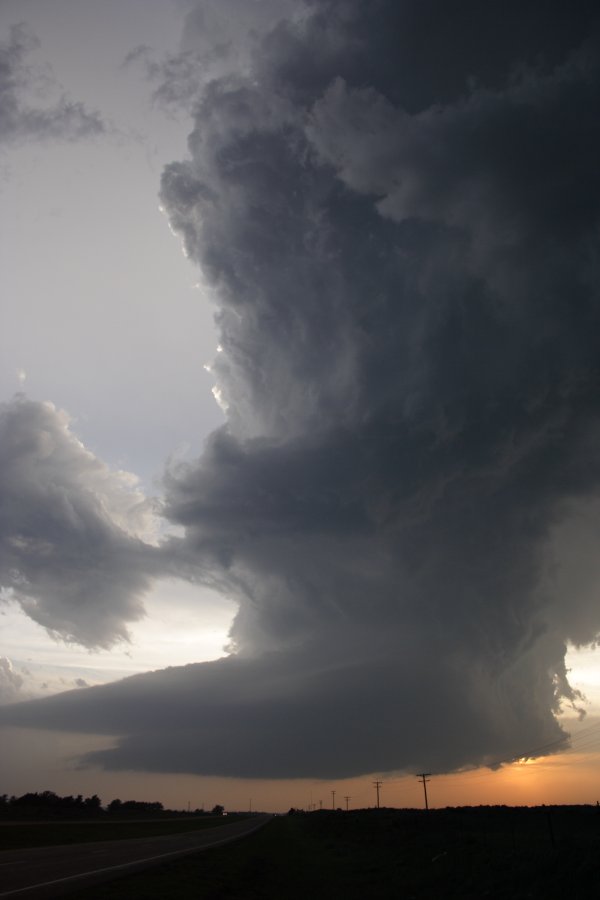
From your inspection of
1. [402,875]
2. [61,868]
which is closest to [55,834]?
[61,868]

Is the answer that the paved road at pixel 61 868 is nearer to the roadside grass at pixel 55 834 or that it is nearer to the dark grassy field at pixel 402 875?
the dark grassy field at pixel 402 875

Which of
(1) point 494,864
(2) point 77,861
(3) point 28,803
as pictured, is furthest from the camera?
(3) point 28,803

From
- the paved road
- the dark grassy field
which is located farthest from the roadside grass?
the dark grassy field

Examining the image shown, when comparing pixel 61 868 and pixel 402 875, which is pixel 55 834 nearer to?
pixel 61 868

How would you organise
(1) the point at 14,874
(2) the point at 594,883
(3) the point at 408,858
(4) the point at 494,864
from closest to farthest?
1. (2) the point at 594,883
2. (1) the point at 14,874
3. (4) the point at 494,864
4. (3) the point at 408,858

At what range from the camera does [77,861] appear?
1405 inches

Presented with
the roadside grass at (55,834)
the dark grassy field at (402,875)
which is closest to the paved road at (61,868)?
the dark grassy field at (402,875)

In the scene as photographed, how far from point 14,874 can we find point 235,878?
11.9m

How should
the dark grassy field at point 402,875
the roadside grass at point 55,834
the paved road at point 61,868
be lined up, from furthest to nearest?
1. the roadside grass at point 55,834
2. the dark grassy field at point 402,875
3. the paved road at point 61,868

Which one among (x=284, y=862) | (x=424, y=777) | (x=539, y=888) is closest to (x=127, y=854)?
(x=284, y=862)

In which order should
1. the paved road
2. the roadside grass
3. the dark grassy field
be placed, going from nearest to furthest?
the paved road
the dark grassy field
the roadside grass

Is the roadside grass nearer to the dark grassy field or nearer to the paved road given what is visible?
the paved road

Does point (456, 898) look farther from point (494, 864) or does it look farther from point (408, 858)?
point (408, 858)

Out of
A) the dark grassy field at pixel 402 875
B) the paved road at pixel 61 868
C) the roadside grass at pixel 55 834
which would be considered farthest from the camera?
the roadside grass at pixel 55 834
